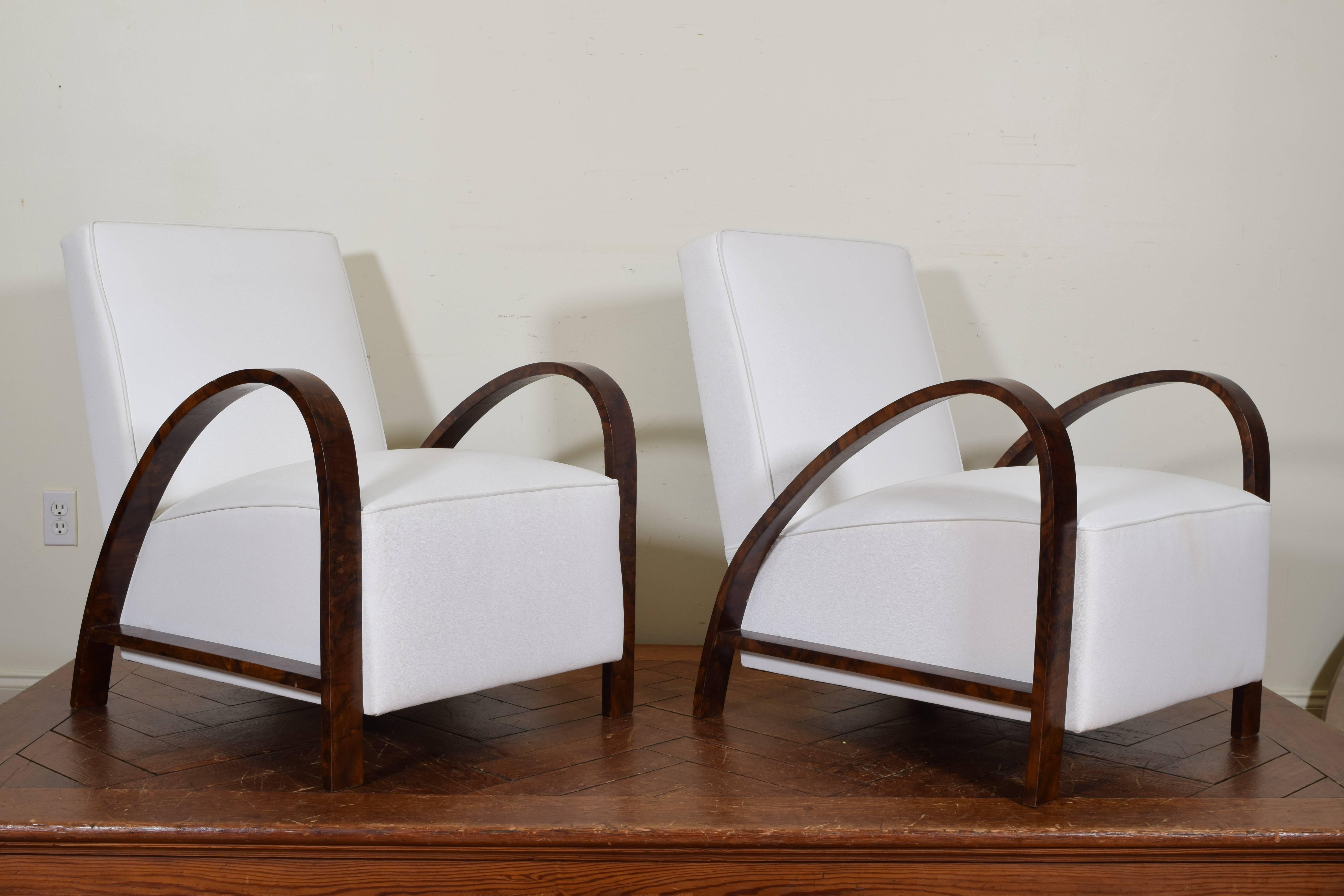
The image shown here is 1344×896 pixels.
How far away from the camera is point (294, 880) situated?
134 cm

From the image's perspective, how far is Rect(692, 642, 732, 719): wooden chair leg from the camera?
5.96 ft

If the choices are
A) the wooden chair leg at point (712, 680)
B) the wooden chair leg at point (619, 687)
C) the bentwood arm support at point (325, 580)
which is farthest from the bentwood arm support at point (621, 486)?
the bentwood arm support at point (325, 580)

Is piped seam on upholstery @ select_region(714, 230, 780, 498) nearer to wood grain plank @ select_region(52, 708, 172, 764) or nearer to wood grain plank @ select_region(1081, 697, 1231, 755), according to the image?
wood grain plank @ select_region(1081, 697, 1231, 755)

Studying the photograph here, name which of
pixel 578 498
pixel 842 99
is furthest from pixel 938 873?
pixel 842 99

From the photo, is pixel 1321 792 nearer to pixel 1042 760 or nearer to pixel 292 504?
Result: pixel 1042 760

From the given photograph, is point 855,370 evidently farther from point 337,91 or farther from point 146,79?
point 146,79

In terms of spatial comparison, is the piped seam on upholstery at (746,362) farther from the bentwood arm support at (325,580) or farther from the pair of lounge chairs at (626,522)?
the bentwood arm support at (325,580)

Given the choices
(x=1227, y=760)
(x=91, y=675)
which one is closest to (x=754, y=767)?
(x=1227, y=760)

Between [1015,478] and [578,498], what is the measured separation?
0.66 meters

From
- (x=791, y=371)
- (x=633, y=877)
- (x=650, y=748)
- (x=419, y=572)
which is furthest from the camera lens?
(x=791, y=371)

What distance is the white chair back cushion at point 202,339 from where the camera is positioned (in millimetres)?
1822

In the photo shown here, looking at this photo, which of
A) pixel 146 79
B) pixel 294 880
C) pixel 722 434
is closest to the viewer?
pixel 294 880

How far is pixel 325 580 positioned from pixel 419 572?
0.13 metres

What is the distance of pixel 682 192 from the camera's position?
2471mm
